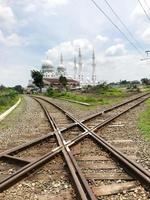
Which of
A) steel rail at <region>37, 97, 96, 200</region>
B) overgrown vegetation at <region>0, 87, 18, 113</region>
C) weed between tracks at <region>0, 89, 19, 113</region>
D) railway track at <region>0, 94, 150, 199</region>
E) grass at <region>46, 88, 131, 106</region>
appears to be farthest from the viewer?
grass at <region>46, 88, 131, 106</region>

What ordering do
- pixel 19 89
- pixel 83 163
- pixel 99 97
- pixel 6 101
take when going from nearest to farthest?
pixel 83 163 < pixel 6 101 < pixel 99 97 < pixel 19 89

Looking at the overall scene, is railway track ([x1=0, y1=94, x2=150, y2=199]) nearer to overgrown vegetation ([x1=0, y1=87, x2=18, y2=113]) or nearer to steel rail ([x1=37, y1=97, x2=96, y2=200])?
steel rail ([x1=37, y1=97, x2=96, y2=200])

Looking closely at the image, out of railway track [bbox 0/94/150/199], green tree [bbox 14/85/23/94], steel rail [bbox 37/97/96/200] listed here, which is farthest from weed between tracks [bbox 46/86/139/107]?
green tree [bbox 14/85/23/94]

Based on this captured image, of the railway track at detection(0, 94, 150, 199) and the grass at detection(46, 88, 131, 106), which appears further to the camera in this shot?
the grass at detection(46, 88, 131, 106)

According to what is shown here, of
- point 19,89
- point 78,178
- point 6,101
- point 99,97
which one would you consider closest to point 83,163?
point 78,178

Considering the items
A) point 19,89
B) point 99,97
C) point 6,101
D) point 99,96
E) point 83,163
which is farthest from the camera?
point 19,89

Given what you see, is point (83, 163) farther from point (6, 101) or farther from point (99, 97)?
point (99, 97)

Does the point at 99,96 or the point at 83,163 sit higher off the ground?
the point at 83,163

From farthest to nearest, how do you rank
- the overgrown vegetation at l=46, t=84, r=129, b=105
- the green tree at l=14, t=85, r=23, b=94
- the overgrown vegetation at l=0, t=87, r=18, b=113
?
the green tree at l=14, t=85, r=23, b=94, the overgrown vegetation at l=46, t=84, r=129, b=105, the overgrown vegetation at l=0, t=87, r=18, b=113

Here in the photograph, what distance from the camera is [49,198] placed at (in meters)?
5.71

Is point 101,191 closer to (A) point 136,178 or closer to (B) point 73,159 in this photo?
(A) point 136,178

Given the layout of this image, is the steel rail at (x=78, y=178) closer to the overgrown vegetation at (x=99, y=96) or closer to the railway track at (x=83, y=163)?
the railway track at (x=83, y=163)

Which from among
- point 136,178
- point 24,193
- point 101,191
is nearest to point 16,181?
point 24,193

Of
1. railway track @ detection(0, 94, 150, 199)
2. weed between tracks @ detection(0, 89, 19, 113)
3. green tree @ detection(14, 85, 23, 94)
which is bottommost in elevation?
green tree @ detection(14, 85, 23, 94)
